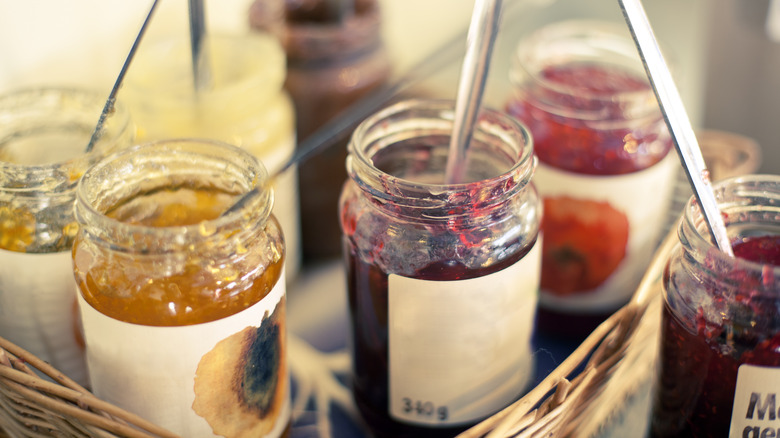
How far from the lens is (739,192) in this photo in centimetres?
48

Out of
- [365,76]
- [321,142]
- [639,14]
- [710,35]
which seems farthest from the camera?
[710,35]

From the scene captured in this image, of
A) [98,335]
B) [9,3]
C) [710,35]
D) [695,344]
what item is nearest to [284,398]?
[98,335]

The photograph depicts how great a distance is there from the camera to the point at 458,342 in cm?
47

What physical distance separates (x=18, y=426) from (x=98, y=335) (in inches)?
3.6

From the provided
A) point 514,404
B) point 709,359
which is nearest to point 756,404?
point 709,359

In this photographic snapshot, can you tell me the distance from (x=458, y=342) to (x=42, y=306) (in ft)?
0.88

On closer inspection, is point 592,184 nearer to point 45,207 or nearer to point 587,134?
point 587,134

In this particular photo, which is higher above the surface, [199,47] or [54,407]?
[199,47]

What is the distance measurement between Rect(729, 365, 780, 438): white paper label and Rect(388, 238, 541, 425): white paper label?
0.13 m

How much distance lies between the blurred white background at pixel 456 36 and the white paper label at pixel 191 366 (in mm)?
260

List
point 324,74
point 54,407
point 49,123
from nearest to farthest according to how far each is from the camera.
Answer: point 54,407
point 49,123
point 324,74

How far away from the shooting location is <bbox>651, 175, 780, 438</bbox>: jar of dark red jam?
16.1 inches

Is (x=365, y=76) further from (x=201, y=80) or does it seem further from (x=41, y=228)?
(x=41, y=228)

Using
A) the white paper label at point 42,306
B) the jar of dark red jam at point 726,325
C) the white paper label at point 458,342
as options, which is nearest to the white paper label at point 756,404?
the jar of dark red jam at point 726,325
